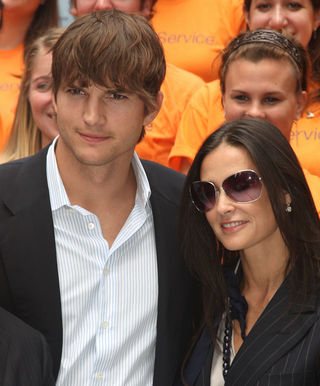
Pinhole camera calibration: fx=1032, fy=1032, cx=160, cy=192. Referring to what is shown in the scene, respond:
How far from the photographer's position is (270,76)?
12.9ft

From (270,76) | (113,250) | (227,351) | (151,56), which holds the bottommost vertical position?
(227,351)

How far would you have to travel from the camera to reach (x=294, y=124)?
14.4 feet

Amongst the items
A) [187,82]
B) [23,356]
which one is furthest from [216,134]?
[187,82]

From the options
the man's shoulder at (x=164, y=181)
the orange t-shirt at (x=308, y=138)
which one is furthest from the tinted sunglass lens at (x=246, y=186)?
the orange t-shirt at (x=308, y=138)

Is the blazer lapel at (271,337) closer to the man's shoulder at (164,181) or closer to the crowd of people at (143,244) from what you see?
the crowd of people at (143,244)

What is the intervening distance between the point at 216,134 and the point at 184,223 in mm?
318

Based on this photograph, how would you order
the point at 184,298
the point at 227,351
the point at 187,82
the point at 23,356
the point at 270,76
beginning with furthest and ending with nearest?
1. the point at 187,82
2. the point at 270,76
3. the point at 184,298
4. the point at 227,351
5. the point at 23,356

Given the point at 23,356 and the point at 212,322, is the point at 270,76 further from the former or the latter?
the point at 23,356

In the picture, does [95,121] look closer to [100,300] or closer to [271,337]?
[100,300]

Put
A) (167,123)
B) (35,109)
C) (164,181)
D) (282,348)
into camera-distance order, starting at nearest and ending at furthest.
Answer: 1. (282,348)
2. (164,181)
3. (35,109)
4. (167,123)

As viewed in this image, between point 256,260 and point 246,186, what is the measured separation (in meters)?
0.26

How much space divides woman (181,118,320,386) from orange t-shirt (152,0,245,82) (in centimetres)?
175

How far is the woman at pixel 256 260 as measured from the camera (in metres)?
3.08

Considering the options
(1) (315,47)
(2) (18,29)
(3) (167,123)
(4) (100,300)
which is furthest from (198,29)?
(4) (100,300)
